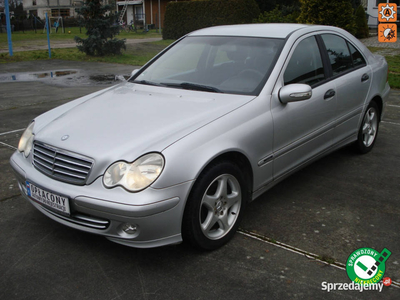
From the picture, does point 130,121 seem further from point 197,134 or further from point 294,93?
point 294,93

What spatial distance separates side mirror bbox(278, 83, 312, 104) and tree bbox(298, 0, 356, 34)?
13.7 meters

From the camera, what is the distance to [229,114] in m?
3.33

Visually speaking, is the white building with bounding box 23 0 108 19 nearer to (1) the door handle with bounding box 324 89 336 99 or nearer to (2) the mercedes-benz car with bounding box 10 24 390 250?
(2) the mercedes-benz car with bounding box 10 24 390 250

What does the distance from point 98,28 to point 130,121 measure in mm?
15231

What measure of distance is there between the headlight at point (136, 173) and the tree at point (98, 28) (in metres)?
15.5

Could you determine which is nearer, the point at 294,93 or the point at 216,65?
the point at 294,93

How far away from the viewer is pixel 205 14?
81.2ft

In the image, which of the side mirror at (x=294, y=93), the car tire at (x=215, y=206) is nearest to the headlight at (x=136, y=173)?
the car tire at (x=215, y=206)

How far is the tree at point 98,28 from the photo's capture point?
56.6 feet

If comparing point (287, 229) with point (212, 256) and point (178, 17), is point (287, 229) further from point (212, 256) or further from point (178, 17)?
point (178, 17)

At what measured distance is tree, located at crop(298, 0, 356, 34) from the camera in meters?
16.2

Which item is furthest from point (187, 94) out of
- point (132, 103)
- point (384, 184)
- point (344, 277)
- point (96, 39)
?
point (96, 39)

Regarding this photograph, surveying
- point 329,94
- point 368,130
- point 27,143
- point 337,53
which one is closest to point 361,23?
point 368,130

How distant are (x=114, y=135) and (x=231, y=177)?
0.90 meters
